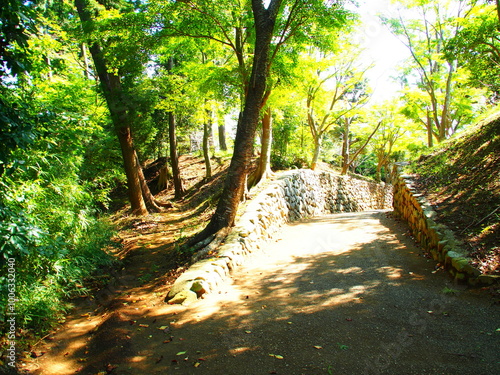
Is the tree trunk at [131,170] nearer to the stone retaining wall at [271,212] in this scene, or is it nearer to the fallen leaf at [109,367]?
the stone retaining wall at [271,212]

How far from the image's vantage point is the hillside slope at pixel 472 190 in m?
3.72

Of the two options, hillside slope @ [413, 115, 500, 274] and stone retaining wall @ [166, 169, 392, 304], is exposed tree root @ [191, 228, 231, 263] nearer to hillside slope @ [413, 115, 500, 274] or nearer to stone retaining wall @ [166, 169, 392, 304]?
stone retaining wall @ [166, 169, 392, 304]

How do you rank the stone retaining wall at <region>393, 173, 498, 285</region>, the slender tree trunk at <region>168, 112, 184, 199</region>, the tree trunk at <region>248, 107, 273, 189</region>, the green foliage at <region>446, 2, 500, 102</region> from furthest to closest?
the slender tree trunk at <region>168, 112, 184, 199</region>, the tree trunk at <region>248, 107, 273, 189</region>, the green foliage at <region>446, 2, 500, 102</region>, the stone retaining wall at <region>393, 173, 498, 285</region>

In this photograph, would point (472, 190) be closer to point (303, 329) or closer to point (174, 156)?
point (303, 329)

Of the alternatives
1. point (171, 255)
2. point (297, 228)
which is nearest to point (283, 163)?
point (297, 228)

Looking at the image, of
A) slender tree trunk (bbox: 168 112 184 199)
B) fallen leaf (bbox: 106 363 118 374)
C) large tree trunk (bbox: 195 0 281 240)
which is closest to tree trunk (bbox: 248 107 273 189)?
slender tree trunk (bbox: 168 112 184 199)

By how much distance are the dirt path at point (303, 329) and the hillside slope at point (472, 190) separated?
62 centimetres

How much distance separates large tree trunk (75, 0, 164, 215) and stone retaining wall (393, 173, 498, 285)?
24.5 feet

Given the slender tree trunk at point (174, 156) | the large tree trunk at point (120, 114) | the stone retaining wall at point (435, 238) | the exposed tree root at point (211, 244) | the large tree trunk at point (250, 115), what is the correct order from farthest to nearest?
the slender tree trunk at point (174, 156) → the large tree trunk at point (120, 114) → the large tree trunk at point (250, 115) → the exposed tree root at point (211, 244) → the stone retaining wall at point (435, 238)

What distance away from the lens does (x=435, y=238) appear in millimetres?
4457

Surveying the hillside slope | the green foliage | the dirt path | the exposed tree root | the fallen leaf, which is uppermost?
the green foliage

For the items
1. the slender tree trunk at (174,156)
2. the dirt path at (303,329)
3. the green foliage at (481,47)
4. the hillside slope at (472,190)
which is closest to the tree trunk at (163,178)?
the slender tree trunk at (174,156)

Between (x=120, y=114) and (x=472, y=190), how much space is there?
8442 millimetres

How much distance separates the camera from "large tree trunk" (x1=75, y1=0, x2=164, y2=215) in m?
7.93
